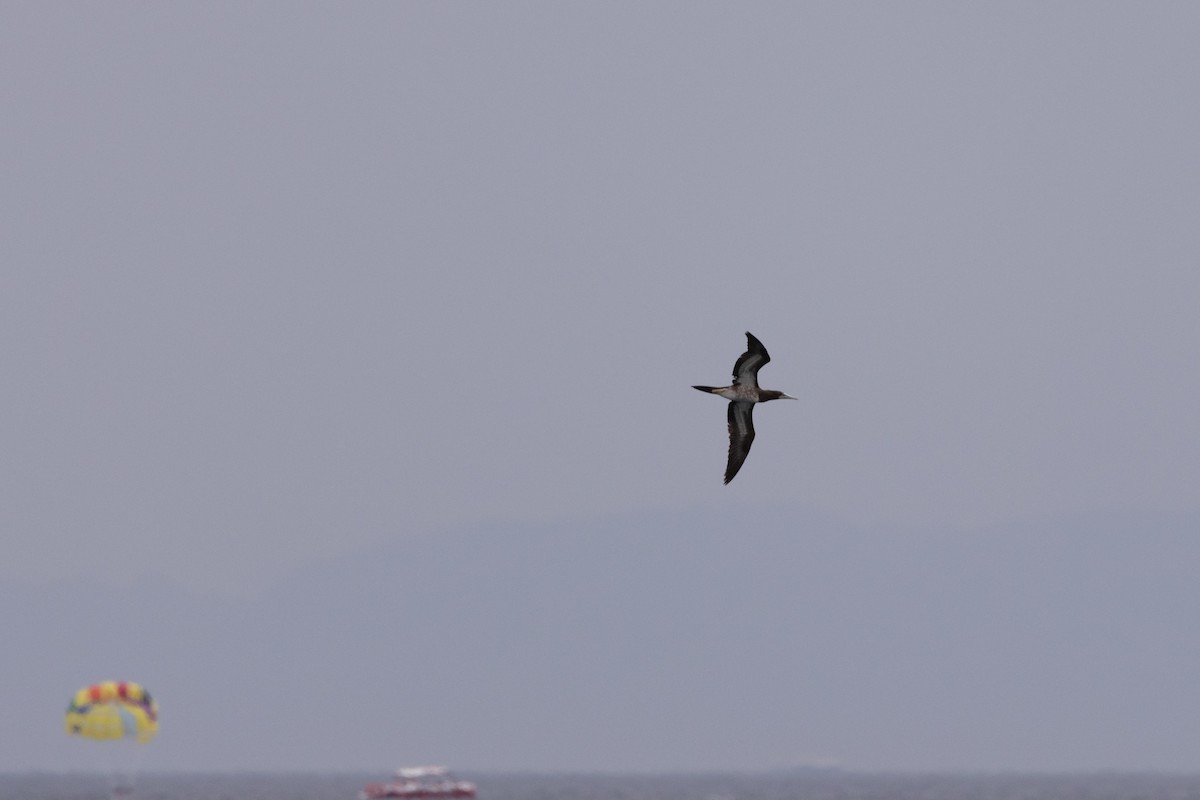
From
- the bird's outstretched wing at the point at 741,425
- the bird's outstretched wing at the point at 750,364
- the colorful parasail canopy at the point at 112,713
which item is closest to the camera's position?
the bird's outstretched wing at the point at 750,364

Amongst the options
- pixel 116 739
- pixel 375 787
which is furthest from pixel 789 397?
pixel 375 787

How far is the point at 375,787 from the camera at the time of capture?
176000 millimetres

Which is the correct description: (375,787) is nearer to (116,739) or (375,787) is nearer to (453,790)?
(453,790)

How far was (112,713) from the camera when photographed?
413ft

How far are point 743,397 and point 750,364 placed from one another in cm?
155

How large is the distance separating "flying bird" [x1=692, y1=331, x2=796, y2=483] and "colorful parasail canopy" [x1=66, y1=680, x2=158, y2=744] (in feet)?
285

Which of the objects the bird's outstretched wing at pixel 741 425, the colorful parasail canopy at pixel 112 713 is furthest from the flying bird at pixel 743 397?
the colorful parasail canopy at pixel 112 713

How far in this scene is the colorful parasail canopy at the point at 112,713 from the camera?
4862 inches

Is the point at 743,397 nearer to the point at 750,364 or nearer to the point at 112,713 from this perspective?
the point at 750,364

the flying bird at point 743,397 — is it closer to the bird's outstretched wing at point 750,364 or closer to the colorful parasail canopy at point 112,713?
the bird's outstretched wing at point 750,364

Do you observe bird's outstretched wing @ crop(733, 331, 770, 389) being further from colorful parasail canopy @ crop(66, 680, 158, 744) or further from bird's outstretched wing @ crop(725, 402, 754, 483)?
colorful parasail canopy @ crop(66, 680, 158, 744)

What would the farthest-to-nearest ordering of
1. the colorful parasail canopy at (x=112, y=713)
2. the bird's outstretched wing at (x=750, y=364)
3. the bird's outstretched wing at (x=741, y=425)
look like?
the colorful parasail canopy at (x=112, y=713), the bird's outstretched wing at (x=741, y=425), the bird's outstretched wing at (x=750, y=364)

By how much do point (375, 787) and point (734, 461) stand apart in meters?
141

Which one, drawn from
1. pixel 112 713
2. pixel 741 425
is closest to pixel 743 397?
pixel 741 425
